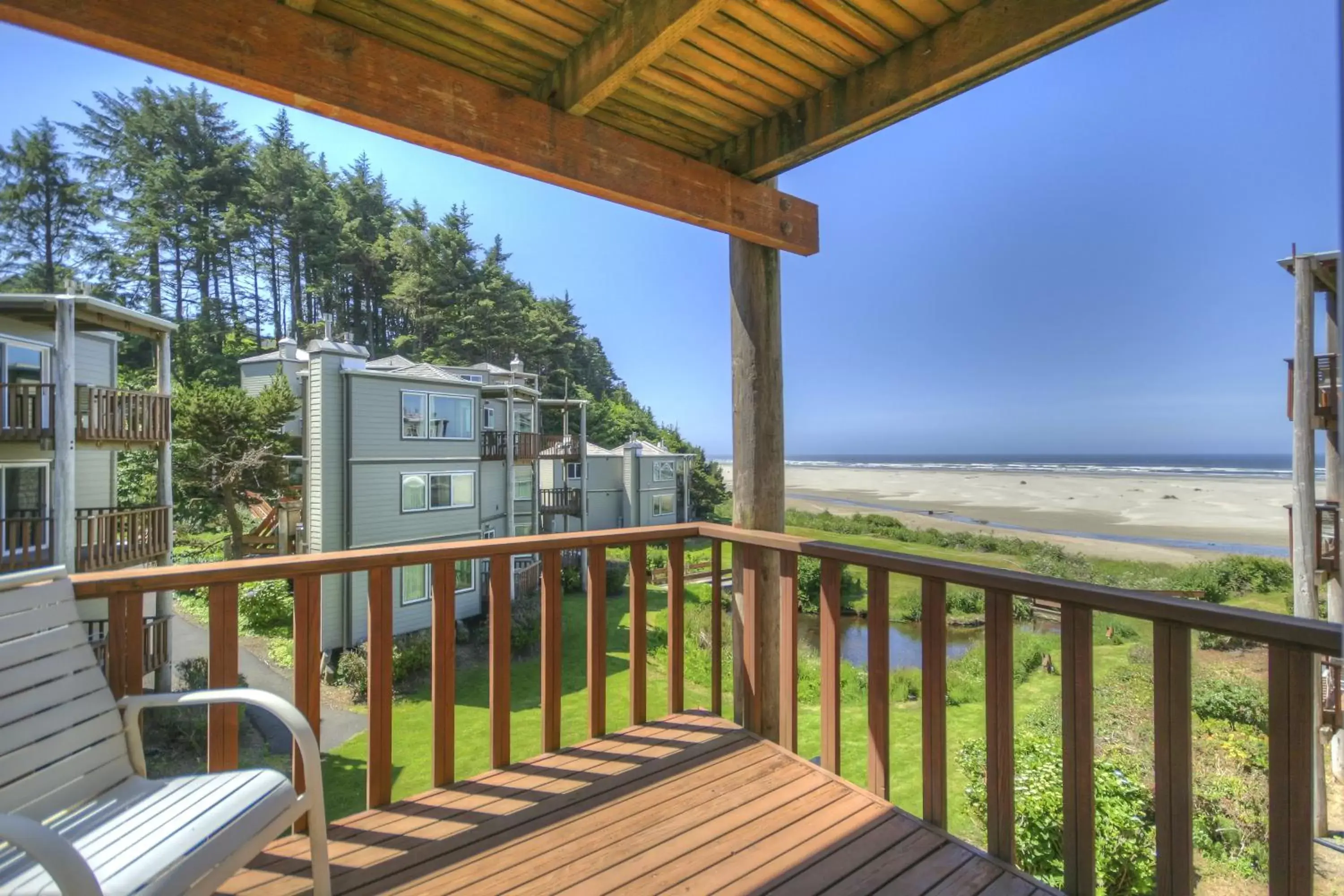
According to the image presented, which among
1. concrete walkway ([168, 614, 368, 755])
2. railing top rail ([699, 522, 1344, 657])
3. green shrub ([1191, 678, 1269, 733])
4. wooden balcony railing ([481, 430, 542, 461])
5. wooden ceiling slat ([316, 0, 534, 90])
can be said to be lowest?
green shrub ([1191, 678, 1269, 733])

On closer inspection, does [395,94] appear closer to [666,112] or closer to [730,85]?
[666,112]

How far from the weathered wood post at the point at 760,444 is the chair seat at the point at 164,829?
1582mm

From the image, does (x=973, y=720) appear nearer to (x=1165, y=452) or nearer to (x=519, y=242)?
(x=519, y=242)

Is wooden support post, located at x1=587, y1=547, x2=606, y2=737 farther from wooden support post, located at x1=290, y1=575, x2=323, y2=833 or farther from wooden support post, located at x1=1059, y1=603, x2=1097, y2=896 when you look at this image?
wooden support post, located at x1=1059, y1=603, x2=1097, y2=896

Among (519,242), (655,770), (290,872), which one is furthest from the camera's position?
(519,242)

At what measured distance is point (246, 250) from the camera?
15.3 metres

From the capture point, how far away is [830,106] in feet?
6.45

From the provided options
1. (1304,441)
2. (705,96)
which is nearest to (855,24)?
(705,96)

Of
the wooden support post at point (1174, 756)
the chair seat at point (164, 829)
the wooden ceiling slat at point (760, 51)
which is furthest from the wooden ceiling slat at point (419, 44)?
the wooden support post at point (1174, 756)

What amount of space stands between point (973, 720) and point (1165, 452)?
138 feet

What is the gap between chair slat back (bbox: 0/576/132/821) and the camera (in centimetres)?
121

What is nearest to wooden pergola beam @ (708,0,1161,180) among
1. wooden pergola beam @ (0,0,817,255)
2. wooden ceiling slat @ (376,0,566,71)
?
wooden pergola beam @ (0,0,817,255)

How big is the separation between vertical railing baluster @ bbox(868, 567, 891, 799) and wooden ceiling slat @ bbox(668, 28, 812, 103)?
1640 mm

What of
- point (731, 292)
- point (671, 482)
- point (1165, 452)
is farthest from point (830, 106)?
point (1165, 452)
